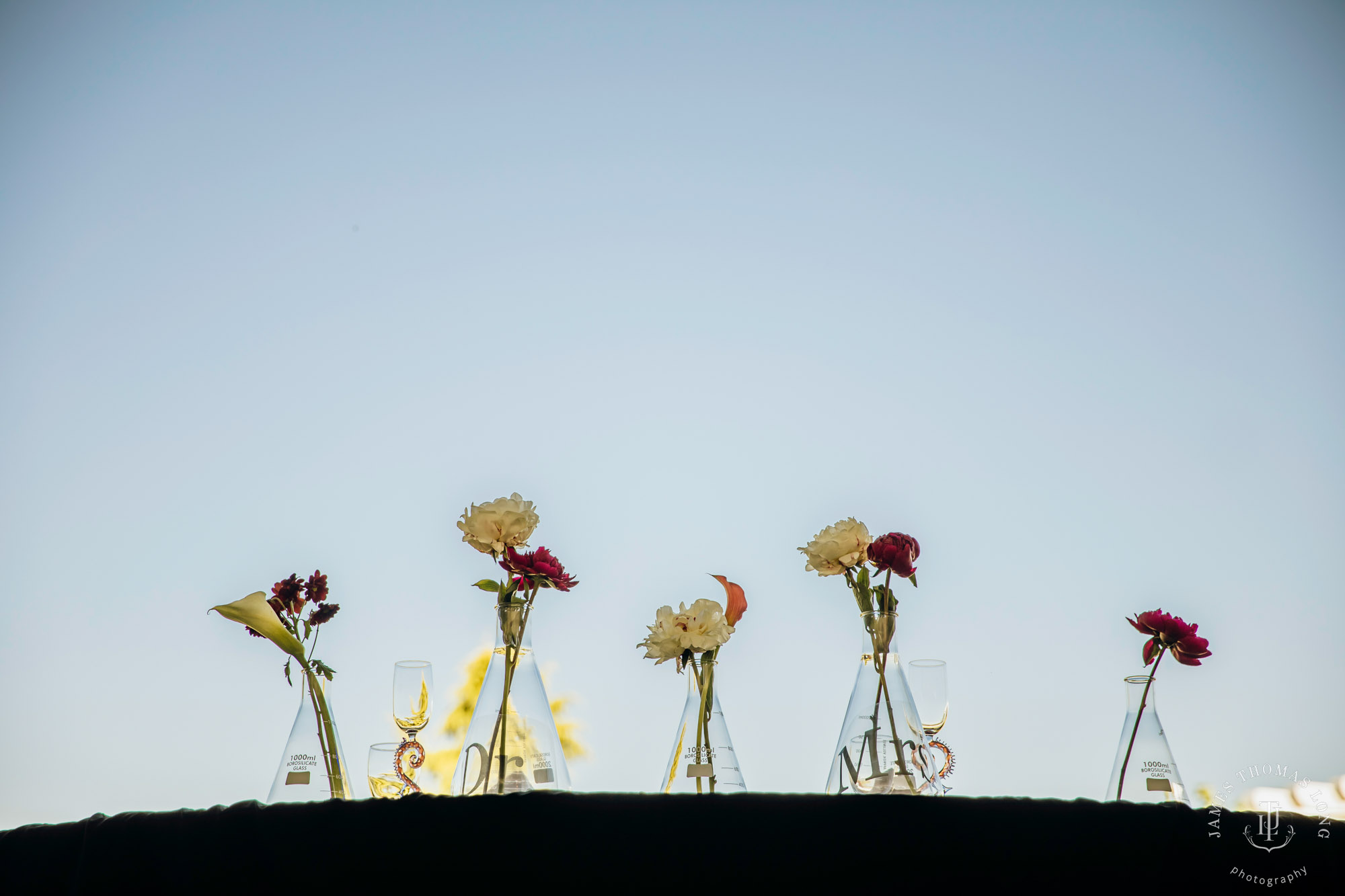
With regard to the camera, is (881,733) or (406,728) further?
(406,728)

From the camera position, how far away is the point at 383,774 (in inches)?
34.4

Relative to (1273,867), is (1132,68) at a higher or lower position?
higher

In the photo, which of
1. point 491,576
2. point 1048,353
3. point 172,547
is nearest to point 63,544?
point 172,547

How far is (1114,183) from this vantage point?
4.74 metres

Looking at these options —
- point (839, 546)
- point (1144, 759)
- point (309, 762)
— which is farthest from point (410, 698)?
point (1144, 759)

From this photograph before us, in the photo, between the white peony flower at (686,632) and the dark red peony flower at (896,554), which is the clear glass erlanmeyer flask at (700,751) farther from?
the dark red peony flower at (896,554)

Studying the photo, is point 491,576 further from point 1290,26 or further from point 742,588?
point 1290,26

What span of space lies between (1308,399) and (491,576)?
4677mm

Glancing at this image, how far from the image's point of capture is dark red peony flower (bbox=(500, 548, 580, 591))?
0.79m

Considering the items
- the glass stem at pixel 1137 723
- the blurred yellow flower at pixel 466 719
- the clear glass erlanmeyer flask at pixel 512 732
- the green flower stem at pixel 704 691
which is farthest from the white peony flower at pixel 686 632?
the blurred yellow flower at pixel 466 719

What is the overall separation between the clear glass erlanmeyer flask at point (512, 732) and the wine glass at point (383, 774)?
0.14 meters

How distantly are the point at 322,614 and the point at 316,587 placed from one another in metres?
0.03

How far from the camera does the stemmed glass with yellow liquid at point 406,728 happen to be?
→ 34.3 inches

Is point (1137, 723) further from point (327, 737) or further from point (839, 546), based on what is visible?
point (327, 737)
